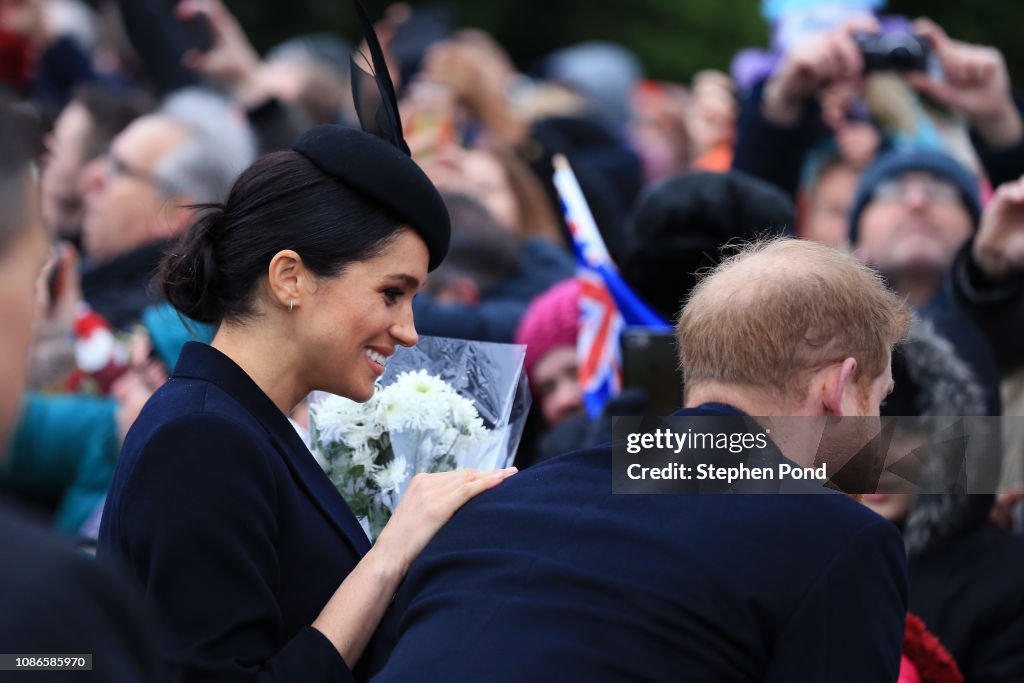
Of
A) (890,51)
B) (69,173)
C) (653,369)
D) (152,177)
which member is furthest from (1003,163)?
(69,173)

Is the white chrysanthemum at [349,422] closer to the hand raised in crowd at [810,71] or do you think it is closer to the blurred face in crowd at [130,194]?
the hand raised in crowd at [810,71]

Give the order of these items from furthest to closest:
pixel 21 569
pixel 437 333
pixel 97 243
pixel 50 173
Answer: pixel 50 173
pixel 97 243
pixel 437 333
pixel 21 569

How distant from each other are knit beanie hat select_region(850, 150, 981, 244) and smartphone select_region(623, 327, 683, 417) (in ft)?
4.10

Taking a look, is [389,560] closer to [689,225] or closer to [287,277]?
[287,277]

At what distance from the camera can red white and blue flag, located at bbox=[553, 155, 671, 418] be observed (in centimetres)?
402

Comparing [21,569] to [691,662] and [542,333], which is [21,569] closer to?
[691,662]

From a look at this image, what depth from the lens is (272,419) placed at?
2607 millimetres

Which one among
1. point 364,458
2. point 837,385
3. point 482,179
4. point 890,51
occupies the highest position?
point 837,385

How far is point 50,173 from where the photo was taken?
6.95m

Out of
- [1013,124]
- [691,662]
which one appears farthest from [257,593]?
[1013,124]

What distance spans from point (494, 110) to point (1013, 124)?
3.21 metres

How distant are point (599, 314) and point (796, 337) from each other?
1.86 metres

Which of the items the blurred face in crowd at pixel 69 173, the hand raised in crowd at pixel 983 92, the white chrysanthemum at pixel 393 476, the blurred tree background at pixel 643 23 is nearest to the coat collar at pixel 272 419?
the white chrysanthemum at pixel 393 476

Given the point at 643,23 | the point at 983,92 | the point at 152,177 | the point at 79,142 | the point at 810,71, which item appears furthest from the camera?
the point at 643,23
